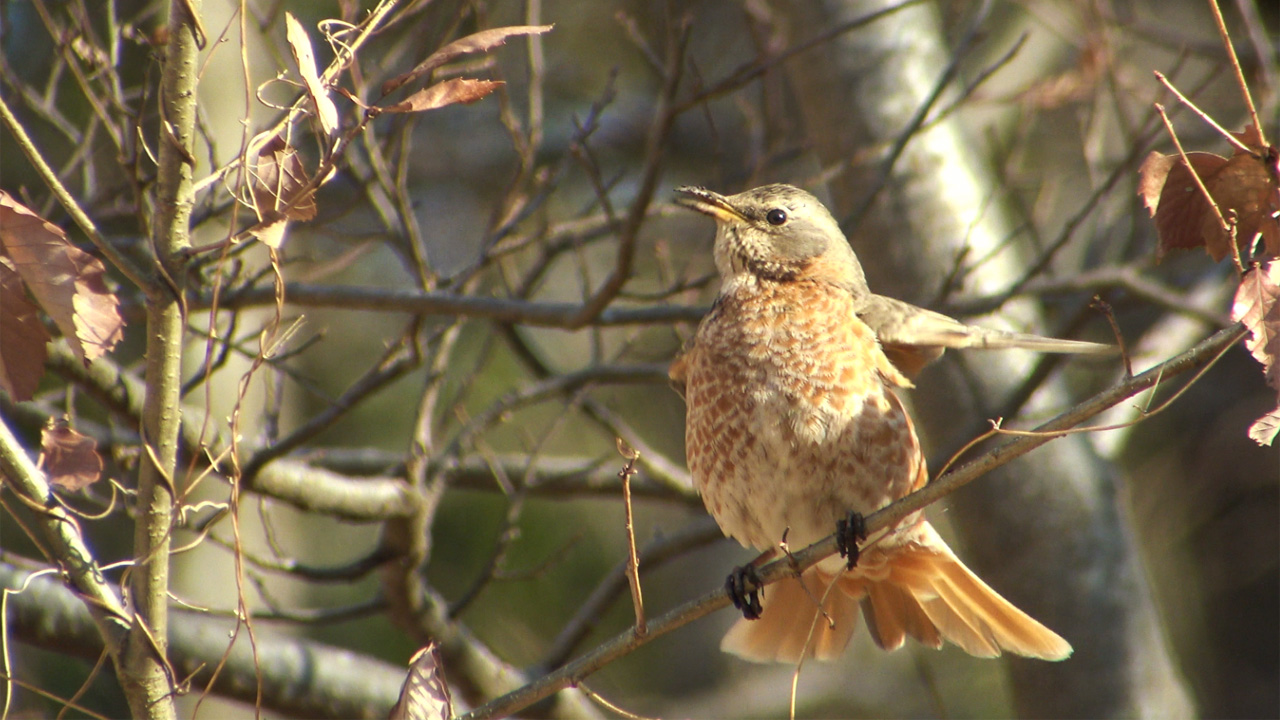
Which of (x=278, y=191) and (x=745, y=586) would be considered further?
(x=745, y=586)

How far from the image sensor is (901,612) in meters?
3.90

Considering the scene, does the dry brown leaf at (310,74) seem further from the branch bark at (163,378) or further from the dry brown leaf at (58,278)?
the dry brown leaf at (58,278)

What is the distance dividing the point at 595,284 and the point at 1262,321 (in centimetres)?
729

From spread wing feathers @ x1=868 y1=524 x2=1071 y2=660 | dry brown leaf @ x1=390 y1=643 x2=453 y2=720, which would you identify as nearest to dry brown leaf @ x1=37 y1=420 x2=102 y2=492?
dry brown leaf @ x1=390 y1=643 x2=453 y2=720

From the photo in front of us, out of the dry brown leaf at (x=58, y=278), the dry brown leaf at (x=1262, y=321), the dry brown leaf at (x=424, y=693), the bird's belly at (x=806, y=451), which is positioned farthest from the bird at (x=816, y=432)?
the dry brown leaf at (x=58, y=278)

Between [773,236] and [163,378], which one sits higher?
[773,236]

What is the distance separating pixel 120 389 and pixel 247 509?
2462 mm

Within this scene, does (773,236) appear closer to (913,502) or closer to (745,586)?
(745,586)

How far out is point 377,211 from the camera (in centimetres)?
436

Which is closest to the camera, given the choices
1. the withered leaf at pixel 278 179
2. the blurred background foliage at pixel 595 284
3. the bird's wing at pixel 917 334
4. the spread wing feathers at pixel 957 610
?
the withered leaf at pixel 278 179

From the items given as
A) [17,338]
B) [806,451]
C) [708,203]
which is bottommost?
[17,338]

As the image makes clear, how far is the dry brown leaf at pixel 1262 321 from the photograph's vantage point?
1946mm

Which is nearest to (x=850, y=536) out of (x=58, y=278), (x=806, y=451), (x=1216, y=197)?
(x=806, y=451)

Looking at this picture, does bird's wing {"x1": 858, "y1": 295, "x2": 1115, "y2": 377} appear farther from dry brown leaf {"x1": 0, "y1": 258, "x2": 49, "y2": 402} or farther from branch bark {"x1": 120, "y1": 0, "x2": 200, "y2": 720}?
dry brown leaf {"x1": 0, "y1": 258, "x2": 49, "y2": 402}
